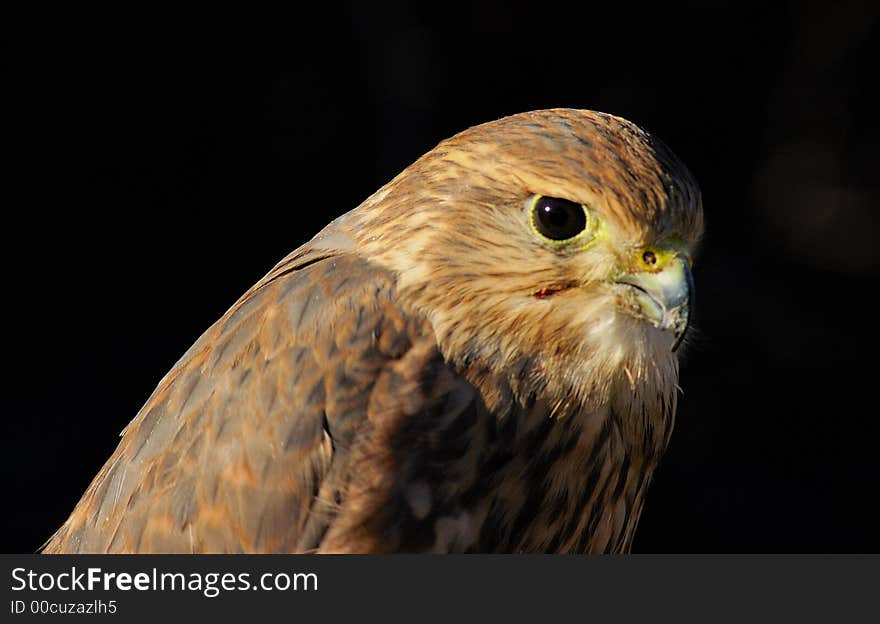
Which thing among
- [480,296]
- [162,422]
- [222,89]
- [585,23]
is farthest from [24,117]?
[480,296]

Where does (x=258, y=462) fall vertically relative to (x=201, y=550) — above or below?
above

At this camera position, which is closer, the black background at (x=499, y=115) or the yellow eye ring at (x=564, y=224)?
the yellow eye ring at (x=564, y=224)

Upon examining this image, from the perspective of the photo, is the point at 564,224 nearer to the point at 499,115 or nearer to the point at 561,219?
the point at 561,219

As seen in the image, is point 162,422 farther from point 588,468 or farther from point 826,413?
point 826,413

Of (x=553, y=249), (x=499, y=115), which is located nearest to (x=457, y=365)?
(x=553, y=249)

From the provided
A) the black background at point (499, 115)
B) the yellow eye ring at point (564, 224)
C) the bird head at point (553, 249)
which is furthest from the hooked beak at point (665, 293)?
the black background at point (499, 115)

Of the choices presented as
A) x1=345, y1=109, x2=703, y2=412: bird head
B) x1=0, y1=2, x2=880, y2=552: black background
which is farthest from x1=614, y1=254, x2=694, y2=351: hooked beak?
x1=0, y1=2, x2=880, y2=552: black background

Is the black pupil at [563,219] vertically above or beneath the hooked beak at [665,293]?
above

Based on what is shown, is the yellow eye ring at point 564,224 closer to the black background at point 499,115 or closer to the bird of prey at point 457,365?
the bird of prey at point 457,365
